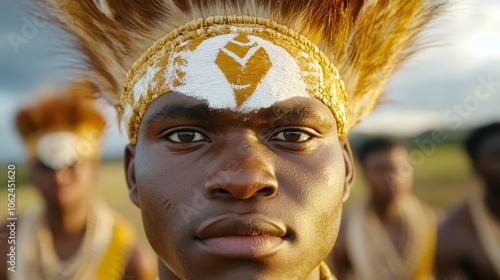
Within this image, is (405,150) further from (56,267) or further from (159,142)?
(159,142)

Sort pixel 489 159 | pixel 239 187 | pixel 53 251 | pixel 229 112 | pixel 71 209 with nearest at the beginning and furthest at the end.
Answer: pixel 239 187 → pixel 229 112 → pixel 53 251 → pixel 71 209 → pixel 489 159

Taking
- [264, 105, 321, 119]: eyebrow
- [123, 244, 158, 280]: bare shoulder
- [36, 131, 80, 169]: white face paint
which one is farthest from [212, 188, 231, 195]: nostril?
[123, 244, 158, 280]: bare shoulder

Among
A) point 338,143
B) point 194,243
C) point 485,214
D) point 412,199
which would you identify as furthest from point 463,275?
point 194,243

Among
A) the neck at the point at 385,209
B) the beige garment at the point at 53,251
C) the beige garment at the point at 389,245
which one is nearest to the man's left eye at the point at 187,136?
the beige garment at the point at 53,251

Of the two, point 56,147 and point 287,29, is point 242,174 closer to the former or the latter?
point 287,29

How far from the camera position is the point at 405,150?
9227 millimetres

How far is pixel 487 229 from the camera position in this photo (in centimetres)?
682

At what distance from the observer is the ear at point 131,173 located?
2.94 metres

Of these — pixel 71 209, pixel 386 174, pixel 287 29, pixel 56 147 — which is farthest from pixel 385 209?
pixel 287 29

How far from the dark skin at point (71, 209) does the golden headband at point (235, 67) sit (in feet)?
12.1

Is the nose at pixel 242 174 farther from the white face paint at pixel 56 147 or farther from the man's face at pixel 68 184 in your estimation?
the man's face at pixel 68 184

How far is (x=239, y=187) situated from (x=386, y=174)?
7.19m

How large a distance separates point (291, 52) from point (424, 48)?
898mm

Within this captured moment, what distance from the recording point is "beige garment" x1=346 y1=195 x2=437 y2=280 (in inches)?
336
